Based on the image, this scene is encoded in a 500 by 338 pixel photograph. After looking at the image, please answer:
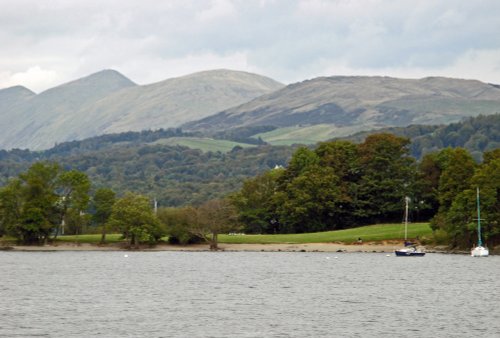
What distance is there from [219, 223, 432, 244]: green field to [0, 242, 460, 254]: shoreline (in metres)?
1.93

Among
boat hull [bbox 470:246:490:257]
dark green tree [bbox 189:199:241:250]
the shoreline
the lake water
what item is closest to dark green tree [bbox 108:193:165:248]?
the shoreline

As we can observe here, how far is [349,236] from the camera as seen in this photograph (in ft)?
614

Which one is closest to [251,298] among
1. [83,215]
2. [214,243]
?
[214,243]

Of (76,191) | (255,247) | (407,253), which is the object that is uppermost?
(76,191)

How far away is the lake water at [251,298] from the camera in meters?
73.8

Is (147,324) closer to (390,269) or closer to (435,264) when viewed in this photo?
(390,269)

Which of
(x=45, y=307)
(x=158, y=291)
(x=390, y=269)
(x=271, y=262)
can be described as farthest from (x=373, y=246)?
(x=45, y=307)

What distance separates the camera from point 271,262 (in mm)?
153375

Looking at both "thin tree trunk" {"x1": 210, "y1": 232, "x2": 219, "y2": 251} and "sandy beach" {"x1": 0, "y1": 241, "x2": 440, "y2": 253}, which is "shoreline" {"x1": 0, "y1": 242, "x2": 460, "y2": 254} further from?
"thin tree trunk" {"x1": 210, "y1": 232, "x2": 219, "y2": 251}

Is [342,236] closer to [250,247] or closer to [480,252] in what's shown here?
[250,247]

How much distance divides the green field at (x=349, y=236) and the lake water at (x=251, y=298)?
2547cm

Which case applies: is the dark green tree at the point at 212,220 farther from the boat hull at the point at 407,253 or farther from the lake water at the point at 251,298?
the boat hull at the point at 407,253

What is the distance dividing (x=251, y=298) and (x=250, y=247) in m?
94.9

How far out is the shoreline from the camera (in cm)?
18000
